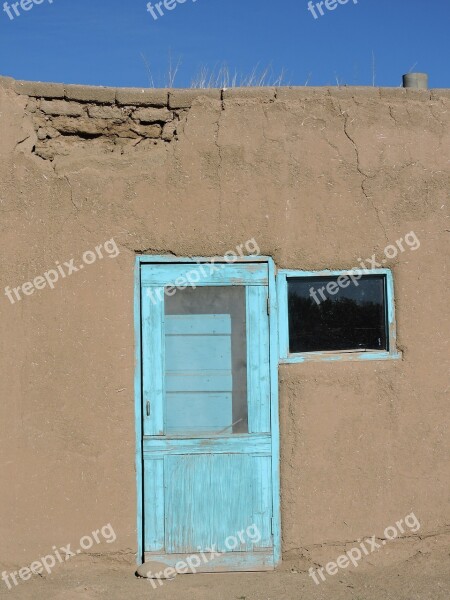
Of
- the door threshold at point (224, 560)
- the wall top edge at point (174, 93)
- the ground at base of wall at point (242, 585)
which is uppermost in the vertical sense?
the wall top edge at point (174, 93)

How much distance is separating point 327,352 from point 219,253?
0.97 metres

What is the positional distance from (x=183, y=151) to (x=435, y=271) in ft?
A: 6.05

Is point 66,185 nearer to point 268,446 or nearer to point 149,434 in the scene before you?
point 149,434

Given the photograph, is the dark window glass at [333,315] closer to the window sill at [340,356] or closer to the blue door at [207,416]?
the window sill at [340,356]

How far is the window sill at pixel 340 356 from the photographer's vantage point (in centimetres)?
503

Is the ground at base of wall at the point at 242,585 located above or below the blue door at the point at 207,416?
below

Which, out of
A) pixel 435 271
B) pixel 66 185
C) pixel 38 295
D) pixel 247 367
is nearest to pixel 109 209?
pixel 66 185

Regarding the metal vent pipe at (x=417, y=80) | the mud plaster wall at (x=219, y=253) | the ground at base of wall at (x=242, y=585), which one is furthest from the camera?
the metal vent pipe at (x=417, y=80)

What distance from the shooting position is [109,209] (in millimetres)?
4930

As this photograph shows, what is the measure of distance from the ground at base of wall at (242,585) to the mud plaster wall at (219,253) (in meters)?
0.16

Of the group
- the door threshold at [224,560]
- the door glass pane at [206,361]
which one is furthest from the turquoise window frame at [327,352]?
the door threshold at [224,560]

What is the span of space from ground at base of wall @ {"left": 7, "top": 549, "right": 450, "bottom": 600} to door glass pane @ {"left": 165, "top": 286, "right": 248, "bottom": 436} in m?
0.93

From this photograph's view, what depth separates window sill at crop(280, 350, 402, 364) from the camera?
5.03 meters

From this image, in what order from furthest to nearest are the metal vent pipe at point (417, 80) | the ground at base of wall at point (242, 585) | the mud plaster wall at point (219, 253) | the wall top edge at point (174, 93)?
the metal vent pipe at point (417, 80) → the wall top edge at point (174, 93) → the mud plaster wall at point (219, 253) → the ground at base of wall at point (242, 585)
